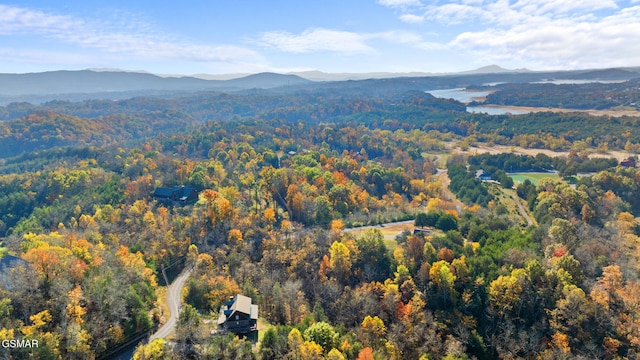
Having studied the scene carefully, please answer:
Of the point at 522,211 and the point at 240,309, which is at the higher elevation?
the point at 240,309

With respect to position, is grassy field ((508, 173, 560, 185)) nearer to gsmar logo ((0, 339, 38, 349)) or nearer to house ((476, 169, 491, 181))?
house ((476, 169, 491, 181))

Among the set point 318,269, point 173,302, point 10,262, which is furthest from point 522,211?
point 10,262

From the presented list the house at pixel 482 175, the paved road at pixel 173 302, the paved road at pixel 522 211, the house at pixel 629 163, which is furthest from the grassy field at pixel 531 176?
the paved road at pixel 173 302

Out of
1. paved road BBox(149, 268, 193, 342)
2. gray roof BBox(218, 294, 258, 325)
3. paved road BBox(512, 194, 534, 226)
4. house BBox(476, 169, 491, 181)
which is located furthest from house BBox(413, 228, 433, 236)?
house BBox(476, 169, 491, 181)

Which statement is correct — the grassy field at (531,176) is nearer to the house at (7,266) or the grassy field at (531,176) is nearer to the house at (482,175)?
the house at (482,175)

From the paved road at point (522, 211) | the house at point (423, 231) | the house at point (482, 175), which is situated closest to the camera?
A: the house at point (423, 231)

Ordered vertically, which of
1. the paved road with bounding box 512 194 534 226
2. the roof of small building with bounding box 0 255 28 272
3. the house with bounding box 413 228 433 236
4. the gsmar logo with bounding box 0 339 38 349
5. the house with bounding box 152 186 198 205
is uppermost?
the roof of small building with bounding box 0 255 28 272

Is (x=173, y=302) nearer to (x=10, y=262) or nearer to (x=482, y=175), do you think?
(x=10, y=262)
